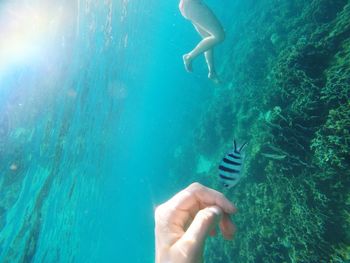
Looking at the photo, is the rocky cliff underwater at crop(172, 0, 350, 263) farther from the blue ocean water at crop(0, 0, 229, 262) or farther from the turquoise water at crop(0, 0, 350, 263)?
the blue ocean water at crop(0, 0, 229, 262)

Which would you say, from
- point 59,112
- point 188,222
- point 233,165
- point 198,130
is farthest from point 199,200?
point 198,130

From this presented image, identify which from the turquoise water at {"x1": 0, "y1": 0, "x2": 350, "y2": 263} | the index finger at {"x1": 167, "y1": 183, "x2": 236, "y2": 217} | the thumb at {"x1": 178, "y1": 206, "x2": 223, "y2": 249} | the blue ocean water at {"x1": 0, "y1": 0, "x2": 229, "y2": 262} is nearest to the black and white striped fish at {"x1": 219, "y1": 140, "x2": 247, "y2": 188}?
the index finger at {"x1": 167, "y1": 183, "x2": 236, "y2": 217}

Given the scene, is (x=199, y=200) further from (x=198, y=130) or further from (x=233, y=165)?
(x=198, y=130)

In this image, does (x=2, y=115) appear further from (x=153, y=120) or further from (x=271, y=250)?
(x=153, y=120)

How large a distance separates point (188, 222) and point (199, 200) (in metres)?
0.18

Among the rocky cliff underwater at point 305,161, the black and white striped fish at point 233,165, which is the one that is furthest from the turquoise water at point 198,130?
the black and white striped fish at point 233,165

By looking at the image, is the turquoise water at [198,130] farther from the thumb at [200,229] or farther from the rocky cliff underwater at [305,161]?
the thumb at [200,229]

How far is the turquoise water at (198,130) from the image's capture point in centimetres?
639

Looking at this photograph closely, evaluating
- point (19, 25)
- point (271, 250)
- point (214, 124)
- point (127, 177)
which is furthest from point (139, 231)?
point (19, 25)

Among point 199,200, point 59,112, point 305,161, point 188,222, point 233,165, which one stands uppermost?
point 59,112

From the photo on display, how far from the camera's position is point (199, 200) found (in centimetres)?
182

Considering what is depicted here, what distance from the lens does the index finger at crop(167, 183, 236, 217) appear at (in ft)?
5.63

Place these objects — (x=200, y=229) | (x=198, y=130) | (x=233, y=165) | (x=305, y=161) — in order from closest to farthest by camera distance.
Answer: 1. (x=200, y=229)
2. (x=233, y=165)
3. (x=305, y=161)
4. (x=198, y=130)

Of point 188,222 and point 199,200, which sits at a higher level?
point 199,200
